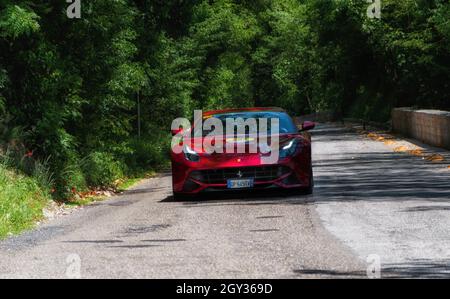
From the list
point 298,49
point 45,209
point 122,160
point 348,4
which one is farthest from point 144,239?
point 298,49

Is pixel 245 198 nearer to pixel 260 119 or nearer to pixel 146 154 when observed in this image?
pixel 260 119

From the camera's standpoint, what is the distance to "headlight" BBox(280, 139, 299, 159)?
1589cm

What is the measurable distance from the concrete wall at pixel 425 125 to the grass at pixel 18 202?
15990 mm

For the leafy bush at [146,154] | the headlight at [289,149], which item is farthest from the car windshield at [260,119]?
the leafy bush at [146,154]

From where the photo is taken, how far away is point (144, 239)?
11.4 metres

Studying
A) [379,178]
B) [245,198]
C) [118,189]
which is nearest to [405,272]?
[245,198]

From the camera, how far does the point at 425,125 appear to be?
111ft

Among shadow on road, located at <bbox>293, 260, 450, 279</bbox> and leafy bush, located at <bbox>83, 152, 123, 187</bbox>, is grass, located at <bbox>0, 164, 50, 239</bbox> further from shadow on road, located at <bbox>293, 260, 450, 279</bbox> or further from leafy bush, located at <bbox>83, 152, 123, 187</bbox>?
shadow on road, located at <bbox>293, 260, 450, 279</bbox>

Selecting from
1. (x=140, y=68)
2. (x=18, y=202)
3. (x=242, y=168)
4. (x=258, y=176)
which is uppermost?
(x=140, y=68)

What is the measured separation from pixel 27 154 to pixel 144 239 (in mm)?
6411

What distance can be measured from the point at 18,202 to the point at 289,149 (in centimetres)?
447

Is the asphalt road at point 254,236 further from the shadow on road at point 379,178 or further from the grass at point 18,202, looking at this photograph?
the grass at point 18,202

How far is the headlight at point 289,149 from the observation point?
15.9m

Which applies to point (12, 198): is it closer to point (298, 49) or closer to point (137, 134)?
point (137, 134)
